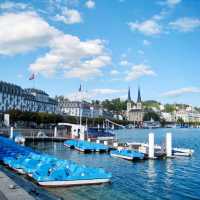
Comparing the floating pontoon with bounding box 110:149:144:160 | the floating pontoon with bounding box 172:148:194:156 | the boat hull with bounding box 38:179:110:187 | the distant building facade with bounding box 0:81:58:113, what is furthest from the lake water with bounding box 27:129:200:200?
the distant building facade with bounding box 0:81:58:113

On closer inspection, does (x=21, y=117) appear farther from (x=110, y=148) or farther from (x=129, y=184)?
(x=129, y=184)

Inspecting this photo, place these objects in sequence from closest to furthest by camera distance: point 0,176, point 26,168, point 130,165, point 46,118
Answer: point 0,176, point 26,168, point 130,165, point 46,118

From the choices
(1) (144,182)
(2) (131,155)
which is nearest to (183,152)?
(2) (131,155)

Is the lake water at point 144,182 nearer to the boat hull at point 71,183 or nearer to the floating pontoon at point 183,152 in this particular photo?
the boat hull at point 71,183

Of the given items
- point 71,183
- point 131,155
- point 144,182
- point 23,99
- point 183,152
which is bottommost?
point 144,182

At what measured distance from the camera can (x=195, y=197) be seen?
1176 inches

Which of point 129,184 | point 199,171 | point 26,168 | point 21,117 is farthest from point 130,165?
point 21,117

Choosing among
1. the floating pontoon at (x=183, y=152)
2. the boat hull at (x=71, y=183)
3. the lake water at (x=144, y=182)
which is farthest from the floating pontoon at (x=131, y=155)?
the boat hull at (x=71, y=183)

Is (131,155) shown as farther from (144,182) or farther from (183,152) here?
(144,182)

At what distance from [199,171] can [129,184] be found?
556 inches

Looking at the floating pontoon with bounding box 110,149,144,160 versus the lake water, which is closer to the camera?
the lake water

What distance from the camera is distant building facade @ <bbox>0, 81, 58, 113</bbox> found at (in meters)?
137

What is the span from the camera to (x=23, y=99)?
153m

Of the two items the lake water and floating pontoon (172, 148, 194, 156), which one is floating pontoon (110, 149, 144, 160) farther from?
floating pontoon (172, 148, 194, 156)
